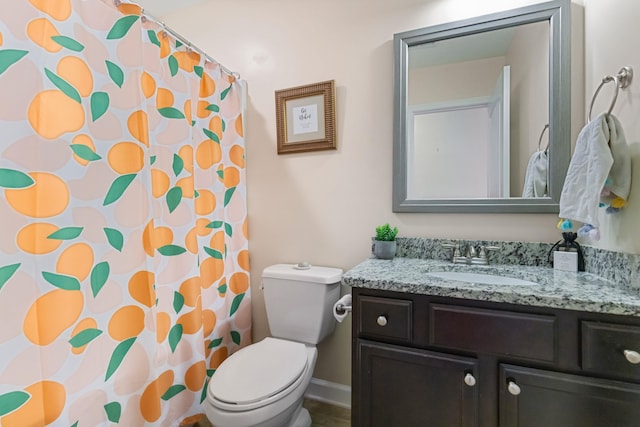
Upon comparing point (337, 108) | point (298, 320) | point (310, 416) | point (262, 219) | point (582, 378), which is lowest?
point (310, 416)

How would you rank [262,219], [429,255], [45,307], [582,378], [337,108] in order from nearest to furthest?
[582,378], [45,307], [429,255], [337,108], [262,219]

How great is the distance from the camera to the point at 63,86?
99cm

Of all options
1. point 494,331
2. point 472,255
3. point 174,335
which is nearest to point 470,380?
point 494,331

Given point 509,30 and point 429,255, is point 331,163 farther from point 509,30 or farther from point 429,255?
point 509,30

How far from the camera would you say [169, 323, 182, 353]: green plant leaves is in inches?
54.4

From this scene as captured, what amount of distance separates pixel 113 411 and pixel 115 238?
2.22ft

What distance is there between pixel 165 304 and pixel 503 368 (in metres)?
1.37

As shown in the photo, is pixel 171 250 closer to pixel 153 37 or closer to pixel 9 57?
pixel 9 57

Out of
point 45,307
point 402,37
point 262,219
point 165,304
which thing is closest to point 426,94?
point 402,37

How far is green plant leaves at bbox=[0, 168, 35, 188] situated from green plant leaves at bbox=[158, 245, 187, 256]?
54 centimetres

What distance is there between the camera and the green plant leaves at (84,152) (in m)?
1.03

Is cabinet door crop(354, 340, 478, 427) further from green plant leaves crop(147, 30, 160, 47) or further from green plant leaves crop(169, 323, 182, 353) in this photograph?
green plant leaves crop(147, 30, 160, 47)

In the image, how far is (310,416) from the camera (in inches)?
61.7

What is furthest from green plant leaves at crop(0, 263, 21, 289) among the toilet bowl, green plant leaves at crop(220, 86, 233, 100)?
green plant leaves at crop(220, 86, 233, 100)
